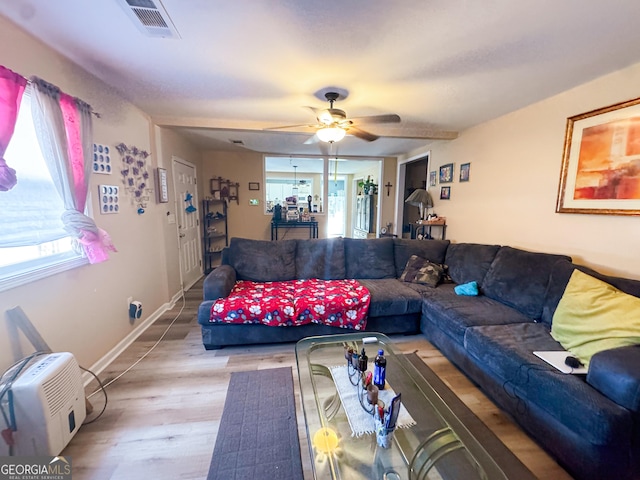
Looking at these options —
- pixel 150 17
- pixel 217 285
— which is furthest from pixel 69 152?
pixel 217 285

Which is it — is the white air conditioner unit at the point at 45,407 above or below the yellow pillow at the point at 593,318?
below

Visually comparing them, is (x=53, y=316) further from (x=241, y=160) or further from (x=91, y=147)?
(x=241, y=160)

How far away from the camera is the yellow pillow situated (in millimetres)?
1383

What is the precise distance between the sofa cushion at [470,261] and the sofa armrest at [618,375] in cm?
134

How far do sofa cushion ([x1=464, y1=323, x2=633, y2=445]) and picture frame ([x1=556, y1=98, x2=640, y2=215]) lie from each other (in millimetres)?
1049

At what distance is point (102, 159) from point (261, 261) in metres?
1.62

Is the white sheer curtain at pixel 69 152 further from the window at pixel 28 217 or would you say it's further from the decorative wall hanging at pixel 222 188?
the decorative wall hanging at pixel 222 188

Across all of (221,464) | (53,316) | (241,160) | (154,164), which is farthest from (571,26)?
(241,160)

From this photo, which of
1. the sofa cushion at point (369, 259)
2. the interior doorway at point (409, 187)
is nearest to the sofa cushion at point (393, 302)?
the sofa cushion at point (369, 259)

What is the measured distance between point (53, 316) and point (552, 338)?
3157 mm

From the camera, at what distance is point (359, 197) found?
7359 millimetres

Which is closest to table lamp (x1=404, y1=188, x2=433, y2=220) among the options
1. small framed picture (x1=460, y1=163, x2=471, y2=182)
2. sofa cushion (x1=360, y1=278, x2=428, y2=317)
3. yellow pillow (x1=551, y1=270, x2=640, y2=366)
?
small framed picture (x1=460, y1=163, x2=471, y2=182)

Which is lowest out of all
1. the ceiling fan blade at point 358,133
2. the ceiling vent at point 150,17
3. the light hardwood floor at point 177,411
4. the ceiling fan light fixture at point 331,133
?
the light hardwood floor at point 177,411

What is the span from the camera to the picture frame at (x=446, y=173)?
3742mm
